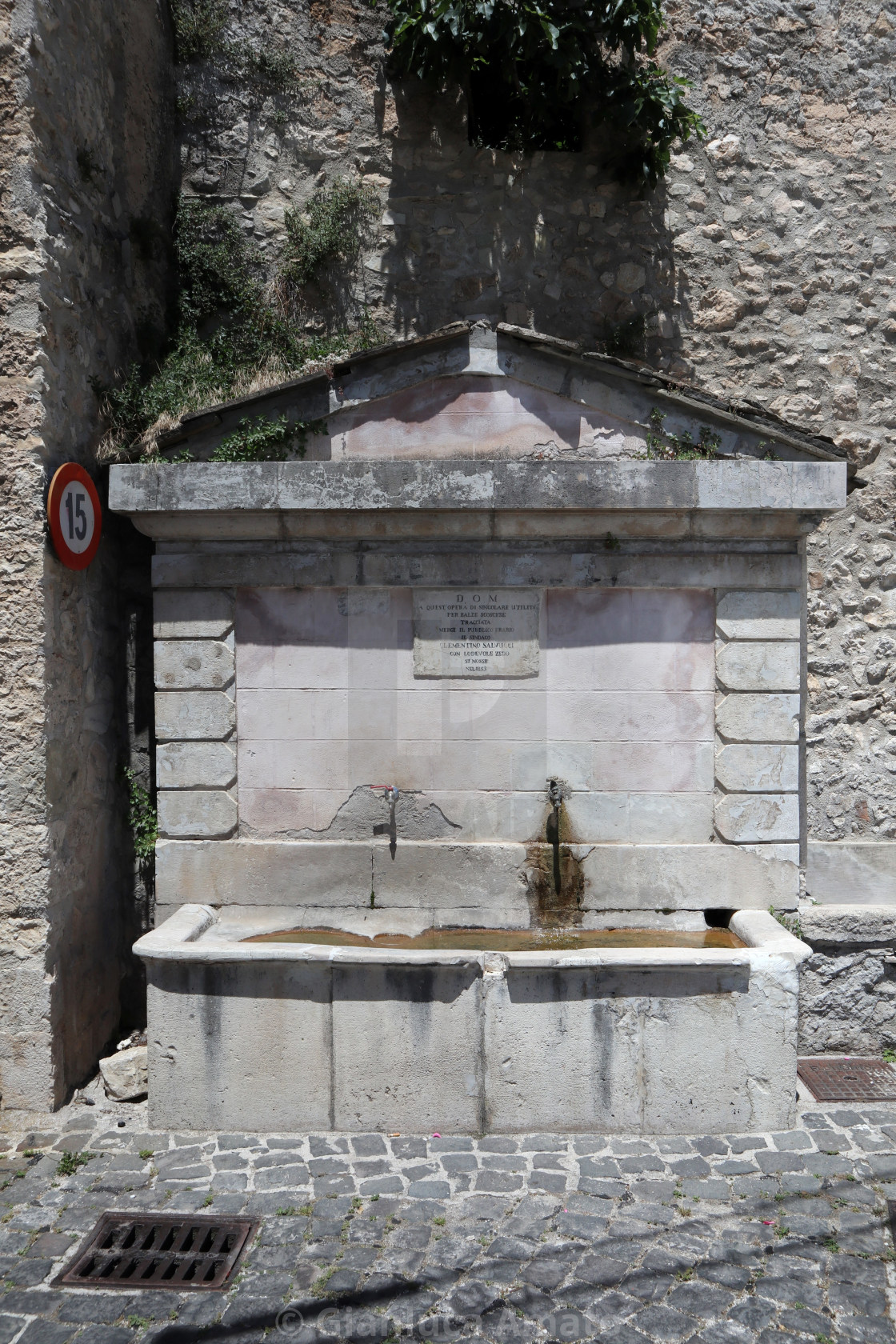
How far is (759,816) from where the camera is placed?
17.4 feet

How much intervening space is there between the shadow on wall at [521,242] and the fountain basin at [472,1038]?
473 cm

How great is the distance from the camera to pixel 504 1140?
4.50 meters

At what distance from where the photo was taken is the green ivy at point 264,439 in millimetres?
5172

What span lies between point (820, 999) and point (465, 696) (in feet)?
9.24

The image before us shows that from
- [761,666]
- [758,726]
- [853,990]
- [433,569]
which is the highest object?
[433,569]

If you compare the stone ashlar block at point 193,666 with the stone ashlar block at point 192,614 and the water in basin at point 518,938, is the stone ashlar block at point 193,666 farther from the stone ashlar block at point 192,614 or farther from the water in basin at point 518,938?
the water in basin at point 518,938

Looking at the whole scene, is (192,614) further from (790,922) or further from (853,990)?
(853,990)

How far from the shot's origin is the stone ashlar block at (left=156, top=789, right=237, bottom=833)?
214 inches

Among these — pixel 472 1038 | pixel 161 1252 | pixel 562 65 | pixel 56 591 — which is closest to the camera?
pixel 161 1252

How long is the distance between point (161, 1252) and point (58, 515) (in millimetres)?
3420

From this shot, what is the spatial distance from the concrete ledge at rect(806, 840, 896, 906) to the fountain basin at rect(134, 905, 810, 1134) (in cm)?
233

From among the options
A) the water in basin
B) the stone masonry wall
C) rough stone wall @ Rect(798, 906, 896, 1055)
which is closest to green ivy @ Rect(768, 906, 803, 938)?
rough stone wall @ Rect(798, 906, 896, 1055)

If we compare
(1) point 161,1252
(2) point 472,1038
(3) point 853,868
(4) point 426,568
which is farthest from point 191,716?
(3) point 853,868

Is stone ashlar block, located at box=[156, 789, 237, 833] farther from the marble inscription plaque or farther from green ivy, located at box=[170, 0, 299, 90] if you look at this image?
green ivy, located at box=[170, 0, 299, 90]
